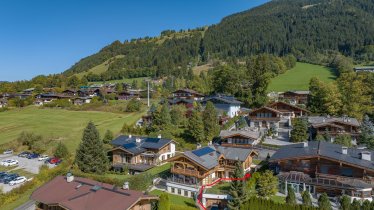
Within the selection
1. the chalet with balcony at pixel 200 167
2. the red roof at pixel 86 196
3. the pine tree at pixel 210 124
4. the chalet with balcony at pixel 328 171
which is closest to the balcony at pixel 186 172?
the chalet with balcony at pixel 200 167

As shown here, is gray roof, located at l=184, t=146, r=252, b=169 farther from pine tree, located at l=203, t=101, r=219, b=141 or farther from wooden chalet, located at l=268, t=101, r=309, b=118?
wooden chalet, located at l=268, t=101, r=309, b=118

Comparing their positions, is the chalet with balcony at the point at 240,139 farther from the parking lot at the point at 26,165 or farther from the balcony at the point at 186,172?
the parking lot at the point at 26,165

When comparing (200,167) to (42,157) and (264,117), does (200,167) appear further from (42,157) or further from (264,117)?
(42,157)

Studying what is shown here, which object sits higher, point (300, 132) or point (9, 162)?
point (300, 132)

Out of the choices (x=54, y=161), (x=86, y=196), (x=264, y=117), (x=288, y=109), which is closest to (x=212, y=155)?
(x=86, y=196)

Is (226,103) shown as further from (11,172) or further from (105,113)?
(11,172)

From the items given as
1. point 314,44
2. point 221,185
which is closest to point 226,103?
point 221,185

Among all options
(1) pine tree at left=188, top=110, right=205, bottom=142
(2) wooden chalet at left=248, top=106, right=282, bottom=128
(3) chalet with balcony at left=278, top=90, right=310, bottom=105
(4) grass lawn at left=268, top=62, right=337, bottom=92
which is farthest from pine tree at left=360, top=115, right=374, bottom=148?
(4) grass lawn at left=268, top=62, right=337, bottom=92
